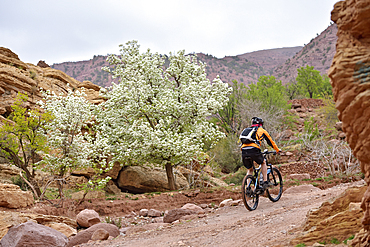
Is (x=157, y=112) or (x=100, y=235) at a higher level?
(x=157, y=112)

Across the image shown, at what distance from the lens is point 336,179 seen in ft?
35.8

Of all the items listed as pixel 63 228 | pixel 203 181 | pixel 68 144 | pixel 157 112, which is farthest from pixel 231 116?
pixel 63 228

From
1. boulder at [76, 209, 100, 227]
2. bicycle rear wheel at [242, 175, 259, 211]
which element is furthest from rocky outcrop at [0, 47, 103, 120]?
bicycle rear wheel at [242, 175, 259, 211]

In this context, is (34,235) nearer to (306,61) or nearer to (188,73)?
(188,73)

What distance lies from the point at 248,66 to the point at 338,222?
105302 mm

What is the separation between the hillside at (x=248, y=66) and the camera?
74.6 metres

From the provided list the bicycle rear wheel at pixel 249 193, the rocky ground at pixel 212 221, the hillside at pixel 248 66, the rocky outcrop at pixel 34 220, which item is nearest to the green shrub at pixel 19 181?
the rocky ground at pixel 212 221

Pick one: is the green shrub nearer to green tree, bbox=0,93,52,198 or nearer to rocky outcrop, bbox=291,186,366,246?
green tree, bbox=0,93,52,198

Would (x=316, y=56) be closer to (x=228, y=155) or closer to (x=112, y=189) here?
(x=228, y=155)

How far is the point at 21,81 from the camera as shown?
16594 mm

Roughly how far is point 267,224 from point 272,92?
73.1 ft

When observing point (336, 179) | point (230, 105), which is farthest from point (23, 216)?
point (230, 105)

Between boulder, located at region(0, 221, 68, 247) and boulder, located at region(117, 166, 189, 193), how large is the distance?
357 inches

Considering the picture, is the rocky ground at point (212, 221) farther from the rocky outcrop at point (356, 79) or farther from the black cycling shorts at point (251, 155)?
the rocky outcrop at point (356, 79)
